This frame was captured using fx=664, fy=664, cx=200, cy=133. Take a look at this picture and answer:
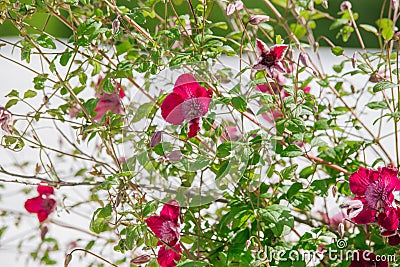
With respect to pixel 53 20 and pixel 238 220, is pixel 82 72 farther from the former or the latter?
pixel 53 20

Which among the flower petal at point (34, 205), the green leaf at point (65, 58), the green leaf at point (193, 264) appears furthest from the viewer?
the flower petal at point (34, 205)

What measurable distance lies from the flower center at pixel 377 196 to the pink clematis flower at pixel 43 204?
1.59ft

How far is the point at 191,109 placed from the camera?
25.5 inches

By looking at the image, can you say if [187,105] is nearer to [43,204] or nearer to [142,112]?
[142,112]

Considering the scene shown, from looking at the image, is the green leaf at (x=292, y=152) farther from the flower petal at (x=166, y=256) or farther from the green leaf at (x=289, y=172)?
the flower petal at (x=166, y=256)

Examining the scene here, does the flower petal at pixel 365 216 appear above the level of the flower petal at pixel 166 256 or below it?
above

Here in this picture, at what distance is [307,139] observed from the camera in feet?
2.67

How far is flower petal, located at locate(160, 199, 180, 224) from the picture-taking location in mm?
675

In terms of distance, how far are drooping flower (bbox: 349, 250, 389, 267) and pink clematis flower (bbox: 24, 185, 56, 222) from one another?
451 millimetres

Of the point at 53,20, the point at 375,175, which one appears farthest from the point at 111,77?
the point at 53,20

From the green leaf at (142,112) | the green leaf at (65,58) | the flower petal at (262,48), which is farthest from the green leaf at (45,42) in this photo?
the flower petal at (262,48)

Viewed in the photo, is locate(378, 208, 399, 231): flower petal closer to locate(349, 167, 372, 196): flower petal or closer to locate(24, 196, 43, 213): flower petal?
locate(349, 167, 372, 196): flower petal

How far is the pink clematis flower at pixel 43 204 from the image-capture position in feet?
3.11

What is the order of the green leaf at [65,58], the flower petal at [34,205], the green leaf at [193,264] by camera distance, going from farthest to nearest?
1. the flower petal at [34,205]
2. the green leaf at [65,58]
3. the green leaf at [193,264]
